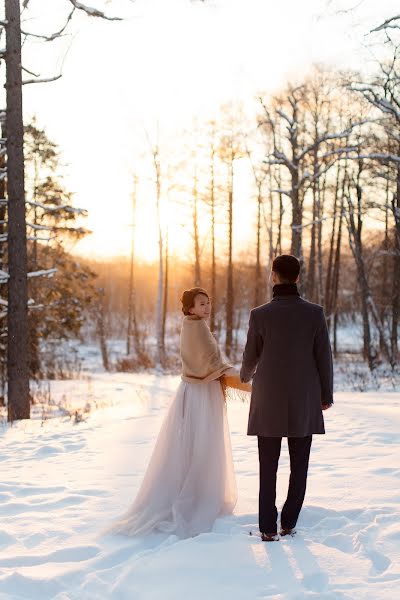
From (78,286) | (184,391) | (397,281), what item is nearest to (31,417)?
(184,391)

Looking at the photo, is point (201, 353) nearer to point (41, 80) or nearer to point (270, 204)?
point (41, 80)

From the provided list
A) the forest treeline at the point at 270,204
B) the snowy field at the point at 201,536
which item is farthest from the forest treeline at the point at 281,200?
the snowy field at the point at 201,536

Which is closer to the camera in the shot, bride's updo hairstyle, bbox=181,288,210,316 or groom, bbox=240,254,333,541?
groom, bbox=240,254,333,541

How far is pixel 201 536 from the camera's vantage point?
4.05 meters

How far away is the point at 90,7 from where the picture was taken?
9930 mm

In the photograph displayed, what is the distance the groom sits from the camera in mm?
3857

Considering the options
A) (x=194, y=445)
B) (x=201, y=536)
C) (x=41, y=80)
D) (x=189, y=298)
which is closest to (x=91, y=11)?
(x=41, y=80)

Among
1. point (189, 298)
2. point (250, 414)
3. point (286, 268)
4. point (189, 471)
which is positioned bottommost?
point (189, 471)

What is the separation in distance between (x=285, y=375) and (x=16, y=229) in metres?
7.79

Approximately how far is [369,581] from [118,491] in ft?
9.20

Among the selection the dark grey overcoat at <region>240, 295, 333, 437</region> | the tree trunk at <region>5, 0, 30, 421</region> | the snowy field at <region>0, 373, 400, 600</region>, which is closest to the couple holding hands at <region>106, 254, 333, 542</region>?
the dark grey overcoat at <region>240, 295, 333, 437</region>

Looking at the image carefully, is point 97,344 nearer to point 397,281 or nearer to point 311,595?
point 397,281

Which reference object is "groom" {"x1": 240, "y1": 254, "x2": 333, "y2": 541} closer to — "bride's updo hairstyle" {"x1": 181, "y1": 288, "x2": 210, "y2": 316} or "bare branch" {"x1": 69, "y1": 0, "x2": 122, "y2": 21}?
"bride's updo hairstyle" {"x1": 181, "y1": 288, "x2": 210, "y2": 316}

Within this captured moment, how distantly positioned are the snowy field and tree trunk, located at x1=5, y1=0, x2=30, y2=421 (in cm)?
255
